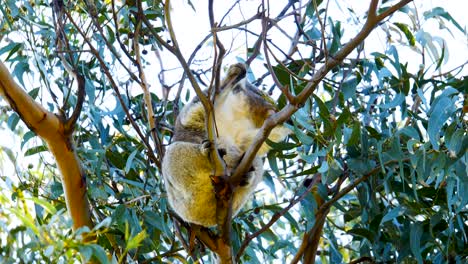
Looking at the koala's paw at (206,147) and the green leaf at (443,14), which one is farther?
the green leaf at (443,14)

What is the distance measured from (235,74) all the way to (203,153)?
0.33 m

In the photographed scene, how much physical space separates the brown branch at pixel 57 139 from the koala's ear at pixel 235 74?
66 cm

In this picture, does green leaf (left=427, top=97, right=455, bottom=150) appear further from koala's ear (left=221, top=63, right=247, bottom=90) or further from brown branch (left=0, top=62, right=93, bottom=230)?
brown branch (left=0, top=62, right=93, bottom=230)

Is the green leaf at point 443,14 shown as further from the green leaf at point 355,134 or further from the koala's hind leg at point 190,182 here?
the koala's hind leg at point 190,182

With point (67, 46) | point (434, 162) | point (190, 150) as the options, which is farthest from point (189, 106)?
point (434, 162)

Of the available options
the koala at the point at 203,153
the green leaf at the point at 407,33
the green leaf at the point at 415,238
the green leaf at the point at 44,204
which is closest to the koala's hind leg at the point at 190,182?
the koala at the point at 203,153

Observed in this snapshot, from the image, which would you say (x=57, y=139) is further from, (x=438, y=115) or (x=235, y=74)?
(x=438, y=115)

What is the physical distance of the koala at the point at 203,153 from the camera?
3.62m

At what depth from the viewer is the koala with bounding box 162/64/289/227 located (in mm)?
3623

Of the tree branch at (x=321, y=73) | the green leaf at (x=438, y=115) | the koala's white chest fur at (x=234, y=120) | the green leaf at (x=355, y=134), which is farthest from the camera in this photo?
the koala's white chest fur at (x=234, y=120)

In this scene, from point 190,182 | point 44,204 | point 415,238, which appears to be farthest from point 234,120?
point 44,204

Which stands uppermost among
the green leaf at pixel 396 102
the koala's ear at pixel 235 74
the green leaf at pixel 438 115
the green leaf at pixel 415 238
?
the koala's ear at pixel 235 74

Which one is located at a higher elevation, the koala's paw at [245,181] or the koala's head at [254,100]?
the koala's head at [254,100]

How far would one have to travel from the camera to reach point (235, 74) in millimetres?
3520
